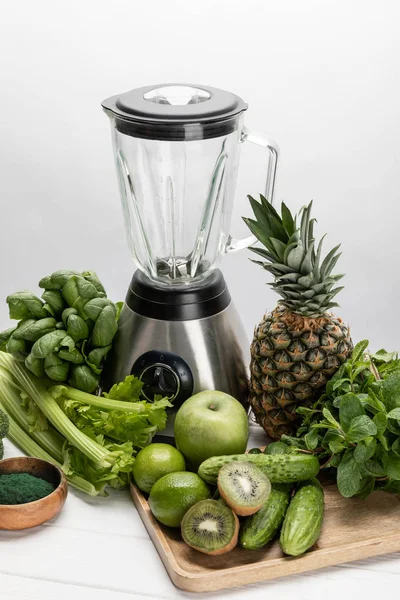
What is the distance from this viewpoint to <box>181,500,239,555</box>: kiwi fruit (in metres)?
1.52

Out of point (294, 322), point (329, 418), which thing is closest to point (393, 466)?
point (329, 418)

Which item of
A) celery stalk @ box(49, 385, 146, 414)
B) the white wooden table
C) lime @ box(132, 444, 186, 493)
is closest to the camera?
the white wooden table

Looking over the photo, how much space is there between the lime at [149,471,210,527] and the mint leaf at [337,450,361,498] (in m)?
0.26

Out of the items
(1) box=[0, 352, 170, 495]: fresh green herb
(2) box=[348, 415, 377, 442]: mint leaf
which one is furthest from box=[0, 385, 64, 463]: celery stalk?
(2) box=[348, 415, 377, 442]: mint leaf

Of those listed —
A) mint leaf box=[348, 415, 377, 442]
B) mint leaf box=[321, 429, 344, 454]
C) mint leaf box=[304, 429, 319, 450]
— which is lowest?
mint leaf box=[304, 429, 319, 450]

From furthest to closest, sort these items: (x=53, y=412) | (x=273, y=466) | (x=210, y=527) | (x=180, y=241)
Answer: (x=180, y=241) → (x=53, y=412) → (x=273, y=466) → (x=210, y=527)

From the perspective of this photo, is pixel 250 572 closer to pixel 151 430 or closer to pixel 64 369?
pixel 151 430

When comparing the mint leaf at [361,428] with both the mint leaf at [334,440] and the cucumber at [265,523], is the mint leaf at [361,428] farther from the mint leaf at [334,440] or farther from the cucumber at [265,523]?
the cucumber at [265,523]

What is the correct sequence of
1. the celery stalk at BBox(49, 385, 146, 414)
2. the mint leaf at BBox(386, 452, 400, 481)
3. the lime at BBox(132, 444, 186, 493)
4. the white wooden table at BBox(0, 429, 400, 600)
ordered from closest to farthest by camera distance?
the white wooden table at BBox(0, 429, 400, 600) → the mint leaf at BBox(386, 452, 400, 481) → the lime at BBox(132, 444, 186, 493) → the celery stalk at BBox(49, 385, 146, 414)

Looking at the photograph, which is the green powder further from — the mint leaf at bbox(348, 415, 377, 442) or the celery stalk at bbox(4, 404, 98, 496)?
the mint leaf at bbox(348, 415, 377, 442)

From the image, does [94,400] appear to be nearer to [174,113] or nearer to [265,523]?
[265,523]

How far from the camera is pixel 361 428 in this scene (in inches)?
63.3

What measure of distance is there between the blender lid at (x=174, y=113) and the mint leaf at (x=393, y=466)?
745 millimetres

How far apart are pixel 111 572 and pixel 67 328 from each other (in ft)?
1.81
